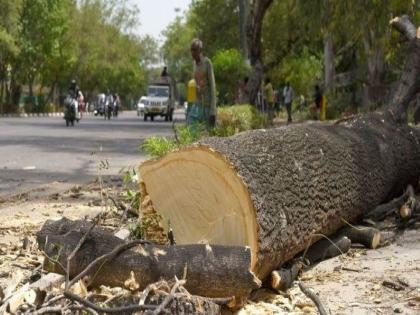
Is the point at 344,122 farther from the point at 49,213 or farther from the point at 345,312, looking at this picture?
the point at 345,312

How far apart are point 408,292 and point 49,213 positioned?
410cm

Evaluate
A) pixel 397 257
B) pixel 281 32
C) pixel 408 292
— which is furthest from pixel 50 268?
pixel 281 32

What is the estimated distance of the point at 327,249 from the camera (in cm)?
589

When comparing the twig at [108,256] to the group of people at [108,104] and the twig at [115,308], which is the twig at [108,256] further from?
the group of people at [108,104]

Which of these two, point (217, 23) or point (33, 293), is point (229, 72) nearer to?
point (217, 23)

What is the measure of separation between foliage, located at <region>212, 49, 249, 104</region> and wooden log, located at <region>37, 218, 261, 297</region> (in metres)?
21.3

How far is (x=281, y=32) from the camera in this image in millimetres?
37750

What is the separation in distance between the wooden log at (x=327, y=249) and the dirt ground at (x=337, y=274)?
0.05 metres

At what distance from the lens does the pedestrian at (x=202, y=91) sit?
9.76m

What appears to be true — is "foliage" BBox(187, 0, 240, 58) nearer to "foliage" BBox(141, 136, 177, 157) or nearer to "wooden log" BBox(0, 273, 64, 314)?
"foliage" BBox(141, 136, 177, 157)

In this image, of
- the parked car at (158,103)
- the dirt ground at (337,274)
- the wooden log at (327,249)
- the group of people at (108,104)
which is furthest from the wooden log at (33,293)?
the group of people at (108,104)

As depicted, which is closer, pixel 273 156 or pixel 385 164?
pixel 273 156

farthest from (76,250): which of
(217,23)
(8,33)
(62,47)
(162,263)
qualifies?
(62,47)

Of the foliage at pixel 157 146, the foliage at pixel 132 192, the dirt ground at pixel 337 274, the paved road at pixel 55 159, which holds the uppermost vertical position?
the foliage at pixel 157 146
